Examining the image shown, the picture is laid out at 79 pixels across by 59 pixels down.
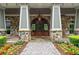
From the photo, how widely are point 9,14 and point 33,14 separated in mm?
2746

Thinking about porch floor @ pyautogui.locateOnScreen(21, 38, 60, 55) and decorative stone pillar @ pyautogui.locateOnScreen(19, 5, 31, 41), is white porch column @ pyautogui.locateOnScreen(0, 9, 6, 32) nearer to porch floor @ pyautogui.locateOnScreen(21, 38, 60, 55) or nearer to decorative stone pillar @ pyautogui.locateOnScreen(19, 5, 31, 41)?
decorative stone pillar @ pyautogui.locateOnScreen(19, 5, 31, 41)

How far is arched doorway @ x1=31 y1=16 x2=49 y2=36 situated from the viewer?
32.1 meters

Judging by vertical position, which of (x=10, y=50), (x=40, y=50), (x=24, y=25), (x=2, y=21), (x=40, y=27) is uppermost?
(x=2, y=21)

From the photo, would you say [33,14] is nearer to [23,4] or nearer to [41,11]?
[41,11]

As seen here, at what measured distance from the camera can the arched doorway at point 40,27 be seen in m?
32.1

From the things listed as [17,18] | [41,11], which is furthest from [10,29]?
[41,11]

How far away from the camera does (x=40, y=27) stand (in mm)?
32688

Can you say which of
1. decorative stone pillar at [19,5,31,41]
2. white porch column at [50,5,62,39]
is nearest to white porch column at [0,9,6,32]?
decorative stone pillar at [19,5,31,41]

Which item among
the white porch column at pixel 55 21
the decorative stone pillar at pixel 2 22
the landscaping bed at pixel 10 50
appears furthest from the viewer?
the decorative stone pillar at pixel 2 22

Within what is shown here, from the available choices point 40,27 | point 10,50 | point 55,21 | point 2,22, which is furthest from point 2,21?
point 10,50

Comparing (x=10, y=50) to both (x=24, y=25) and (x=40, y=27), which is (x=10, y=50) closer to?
(x=24, y=25)

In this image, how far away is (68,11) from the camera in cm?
3111

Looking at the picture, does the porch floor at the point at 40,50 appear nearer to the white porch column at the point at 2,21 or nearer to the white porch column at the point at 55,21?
the white porch column at the point at 55,21

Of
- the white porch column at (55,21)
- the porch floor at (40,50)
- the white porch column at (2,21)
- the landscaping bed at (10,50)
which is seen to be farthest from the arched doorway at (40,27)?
the landscaping bed at (10,50)
